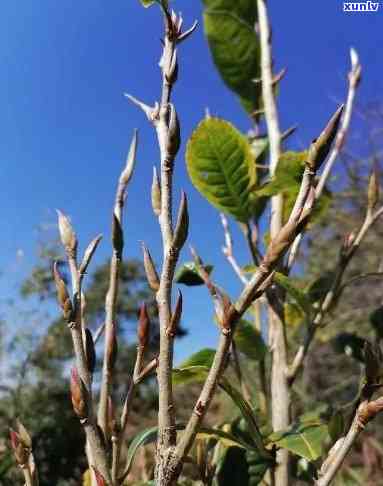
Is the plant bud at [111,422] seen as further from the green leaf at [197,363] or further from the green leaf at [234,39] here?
the green leaf at [234,39]

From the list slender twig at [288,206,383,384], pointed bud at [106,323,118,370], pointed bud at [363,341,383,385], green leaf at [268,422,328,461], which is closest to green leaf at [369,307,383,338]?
slender twig at [288,206,383,384]

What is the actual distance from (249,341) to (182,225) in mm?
427

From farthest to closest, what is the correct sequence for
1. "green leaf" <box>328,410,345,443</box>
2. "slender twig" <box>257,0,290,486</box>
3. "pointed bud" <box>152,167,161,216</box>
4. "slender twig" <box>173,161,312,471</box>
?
"slender twig" <box>257,0,290,486</box> → "green leaf" <box>328,410,345,443</box> → "pointed bud" <box>152,167,161,216</box> → "slender twig" <box>173,161,312,471</box>

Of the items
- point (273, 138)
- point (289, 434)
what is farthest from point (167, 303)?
point (273, 138)

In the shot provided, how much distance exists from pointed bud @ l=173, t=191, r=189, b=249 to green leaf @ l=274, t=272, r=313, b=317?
Result: 272mm

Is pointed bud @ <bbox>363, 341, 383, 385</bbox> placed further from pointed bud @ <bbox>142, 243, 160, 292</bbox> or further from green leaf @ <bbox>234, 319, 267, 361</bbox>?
green leaf @ <bbox>234, 319, 267, 361</bbox>

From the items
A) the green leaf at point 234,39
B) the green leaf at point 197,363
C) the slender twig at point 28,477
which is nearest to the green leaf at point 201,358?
the green leaf at point 197,363

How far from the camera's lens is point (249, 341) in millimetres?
731

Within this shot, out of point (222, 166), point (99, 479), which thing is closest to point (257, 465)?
point (99, 479)

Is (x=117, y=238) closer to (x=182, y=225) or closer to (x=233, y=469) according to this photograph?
(x=182, y=225)

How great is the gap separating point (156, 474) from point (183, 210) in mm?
169

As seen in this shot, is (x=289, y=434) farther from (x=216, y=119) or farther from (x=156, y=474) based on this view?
(x=216, y=119)

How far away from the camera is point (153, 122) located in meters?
0.41

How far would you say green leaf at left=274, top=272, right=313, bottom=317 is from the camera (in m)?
0.61
